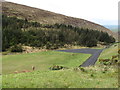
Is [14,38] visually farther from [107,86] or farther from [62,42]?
[107,86]

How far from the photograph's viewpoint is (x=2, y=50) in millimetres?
73625

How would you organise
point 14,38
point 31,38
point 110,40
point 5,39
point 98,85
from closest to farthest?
point 98,85, point 5,39, point 14,38, point 31,38, point 110,40

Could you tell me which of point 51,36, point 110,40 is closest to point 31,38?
point 51,36

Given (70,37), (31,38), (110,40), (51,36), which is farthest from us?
(110,40)

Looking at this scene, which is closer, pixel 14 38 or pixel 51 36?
pixel 14 38

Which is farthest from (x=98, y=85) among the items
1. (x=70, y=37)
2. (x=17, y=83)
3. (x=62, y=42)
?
(x=70, y=37)

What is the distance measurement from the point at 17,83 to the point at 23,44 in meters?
70.5

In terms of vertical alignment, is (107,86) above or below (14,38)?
below

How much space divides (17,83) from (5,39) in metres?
68.5

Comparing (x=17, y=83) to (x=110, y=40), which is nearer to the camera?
(x=17, y=83)

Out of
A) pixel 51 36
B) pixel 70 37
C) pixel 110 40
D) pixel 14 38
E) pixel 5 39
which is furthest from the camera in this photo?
pixel 110 40

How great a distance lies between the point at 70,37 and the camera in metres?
112

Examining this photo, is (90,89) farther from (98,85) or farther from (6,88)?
(6,88)

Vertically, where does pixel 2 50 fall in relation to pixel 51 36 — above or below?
below
